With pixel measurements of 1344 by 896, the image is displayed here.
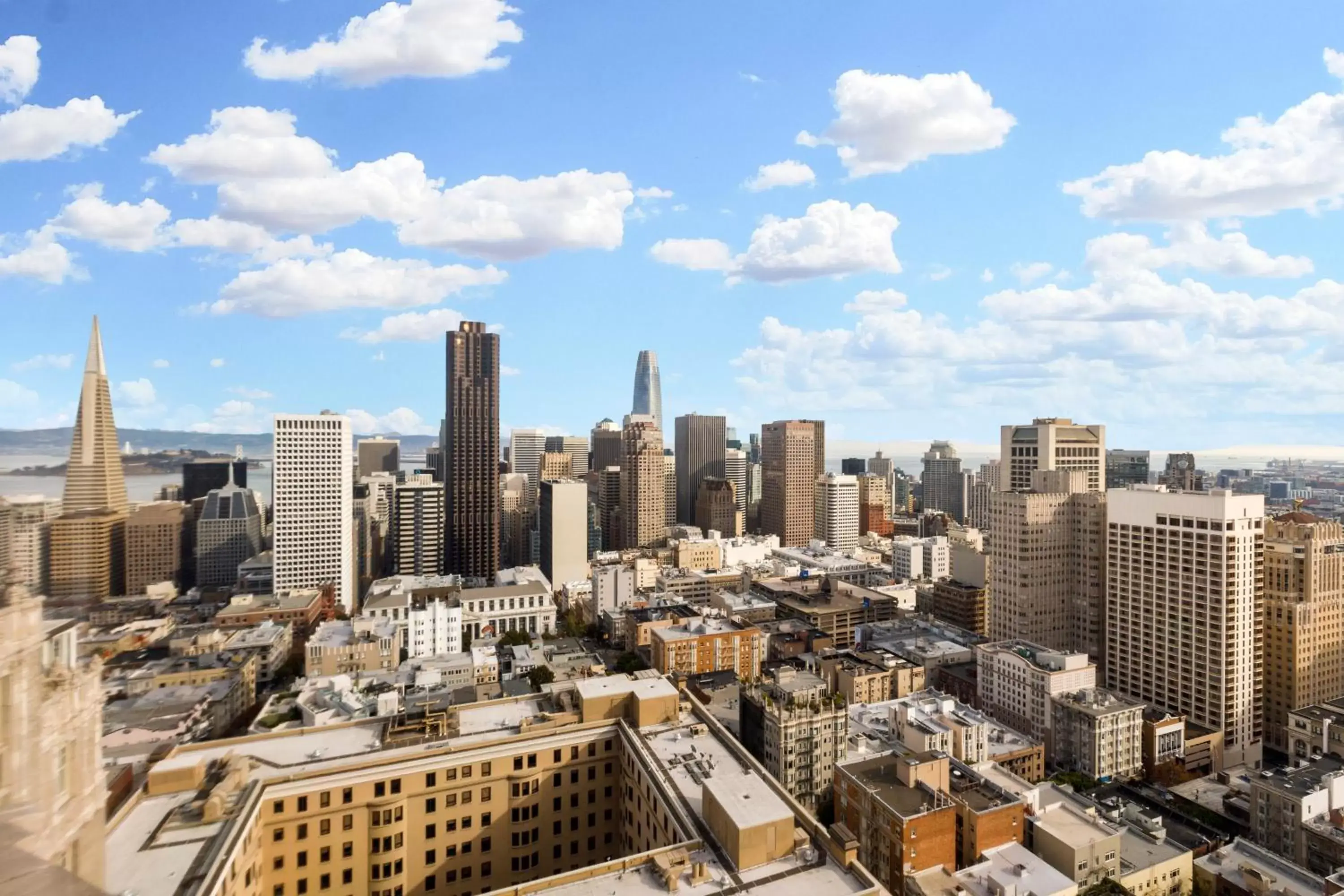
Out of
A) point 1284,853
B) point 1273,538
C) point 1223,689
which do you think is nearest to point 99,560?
point 1284,853

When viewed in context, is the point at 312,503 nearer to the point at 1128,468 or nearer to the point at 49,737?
the point at 49,737

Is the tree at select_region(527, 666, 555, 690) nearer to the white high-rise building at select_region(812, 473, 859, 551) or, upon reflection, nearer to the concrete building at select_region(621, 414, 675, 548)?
the concrete building at select_region(621, 414, 675, 548)

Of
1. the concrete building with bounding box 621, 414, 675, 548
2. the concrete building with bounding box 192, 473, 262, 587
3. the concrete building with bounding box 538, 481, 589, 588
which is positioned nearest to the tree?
the concrete building with bounding box 538, 481, 589, 588

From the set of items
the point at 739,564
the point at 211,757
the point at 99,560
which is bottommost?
the point at 739,564

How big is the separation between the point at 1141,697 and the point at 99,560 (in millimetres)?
30366

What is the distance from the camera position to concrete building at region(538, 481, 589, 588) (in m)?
46.7

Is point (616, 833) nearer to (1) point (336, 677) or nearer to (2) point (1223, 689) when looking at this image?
(1) point (336, 677)

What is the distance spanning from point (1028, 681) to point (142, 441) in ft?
79.4

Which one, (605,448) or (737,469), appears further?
(737,469)

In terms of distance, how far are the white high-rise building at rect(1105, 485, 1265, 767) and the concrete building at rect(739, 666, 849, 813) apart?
1364 cm

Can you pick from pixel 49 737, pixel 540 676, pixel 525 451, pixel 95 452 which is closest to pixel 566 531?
pixel 540 676

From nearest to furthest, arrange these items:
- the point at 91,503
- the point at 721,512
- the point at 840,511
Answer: the point at 91,503 < the point at 840,511 < the point at 721,512

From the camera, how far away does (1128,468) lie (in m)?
56.5

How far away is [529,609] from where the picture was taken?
35.9 m
